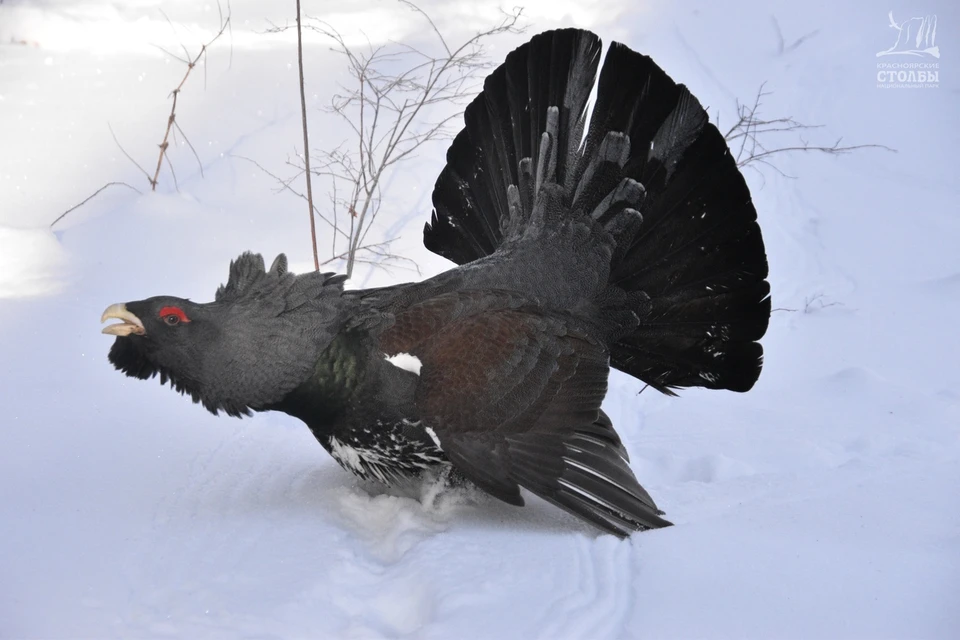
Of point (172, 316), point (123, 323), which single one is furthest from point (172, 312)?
point (123, 323)

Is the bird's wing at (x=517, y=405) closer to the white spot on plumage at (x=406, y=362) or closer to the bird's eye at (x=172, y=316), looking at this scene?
the white spot on plumage at (x=406, y=362)

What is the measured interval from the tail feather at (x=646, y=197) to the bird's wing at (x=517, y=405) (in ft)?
2.18

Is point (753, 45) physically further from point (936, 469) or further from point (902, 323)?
point (936, 469)

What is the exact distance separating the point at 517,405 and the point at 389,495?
2.55 feet

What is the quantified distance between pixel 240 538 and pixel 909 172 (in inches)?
347

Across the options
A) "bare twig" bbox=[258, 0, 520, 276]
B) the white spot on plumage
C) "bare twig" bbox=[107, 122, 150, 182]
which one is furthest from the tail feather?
"bare twig" bbox=[107, 122, 150, 182]

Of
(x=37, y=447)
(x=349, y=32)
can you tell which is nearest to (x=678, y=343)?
(x=37, y=447)

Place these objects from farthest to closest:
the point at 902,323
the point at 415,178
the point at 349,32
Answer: the point at 349,32
the point at 415,178
the point at 902,323

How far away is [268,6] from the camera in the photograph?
1092cm

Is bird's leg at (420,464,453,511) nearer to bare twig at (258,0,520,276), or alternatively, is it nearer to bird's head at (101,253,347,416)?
bird's head at (101,253,347,416)

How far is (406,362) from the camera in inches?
138

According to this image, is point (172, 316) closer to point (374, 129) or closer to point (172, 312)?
point (172, 312)

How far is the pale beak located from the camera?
11.1ft

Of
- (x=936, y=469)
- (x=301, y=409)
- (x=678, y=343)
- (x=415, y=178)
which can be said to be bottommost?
(x=301, y=409)
